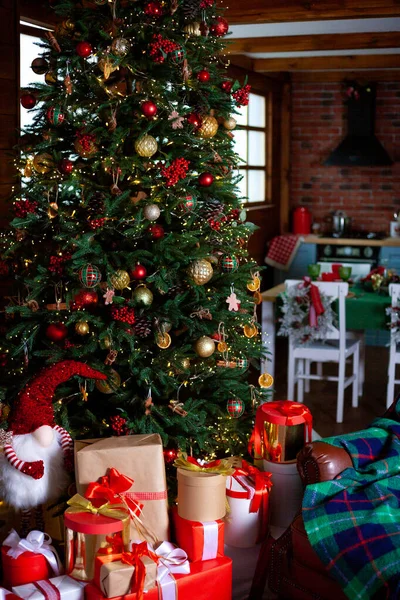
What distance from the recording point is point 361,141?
780 centimetres

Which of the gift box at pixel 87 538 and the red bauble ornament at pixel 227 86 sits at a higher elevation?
the red bauble ornament at pixel 227 86

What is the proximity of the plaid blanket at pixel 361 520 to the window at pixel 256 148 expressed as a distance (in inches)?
184

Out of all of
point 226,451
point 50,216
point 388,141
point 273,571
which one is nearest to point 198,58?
point 50,216

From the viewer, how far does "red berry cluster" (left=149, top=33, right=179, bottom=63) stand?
9.64ft

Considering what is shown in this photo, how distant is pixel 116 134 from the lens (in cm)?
298

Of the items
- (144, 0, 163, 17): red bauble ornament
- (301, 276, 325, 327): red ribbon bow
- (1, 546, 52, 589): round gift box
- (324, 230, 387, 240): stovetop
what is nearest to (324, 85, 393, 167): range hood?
(324, 230, 387, 240): stovetop

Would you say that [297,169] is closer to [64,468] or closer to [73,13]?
[73,13]

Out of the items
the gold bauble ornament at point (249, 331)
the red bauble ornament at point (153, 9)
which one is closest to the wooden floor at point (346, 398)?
the gold bauble ornament at point (249, 331)

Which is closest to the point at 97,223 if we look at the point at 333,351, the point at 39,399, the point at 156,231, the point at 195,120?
the point at 156,231

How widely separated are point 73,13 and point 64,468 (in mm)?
1739

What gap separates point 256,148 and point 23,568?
5.70 m

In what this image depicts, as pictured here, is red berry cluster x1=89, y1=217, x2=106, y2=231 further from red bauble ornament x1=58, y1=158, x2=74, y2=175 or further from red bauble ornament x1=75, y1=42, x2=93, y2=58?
red bauble ornament x1=75, y1=42, x2=93, y2=58

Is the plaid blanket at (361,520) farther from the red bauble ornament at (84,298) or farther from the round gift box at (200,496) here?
the red bauble ornament at (84,298)

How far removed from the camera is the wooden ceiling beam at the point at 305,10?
454cm
